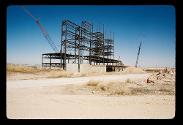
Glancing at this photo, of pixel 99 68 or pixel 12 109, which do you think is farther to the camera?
pixel 99 68

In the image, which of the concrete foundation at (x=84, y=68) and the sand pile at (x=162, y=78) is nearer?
the sand pile at (x=162, y=78)

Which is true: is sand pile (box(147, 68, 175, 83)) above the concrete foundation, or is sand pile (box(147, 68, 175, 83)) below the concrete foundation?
below

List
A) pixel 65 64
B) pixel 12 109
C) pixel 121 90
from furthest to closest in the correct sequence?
pixel 65 64, pixel 121 90, pixel 12 109

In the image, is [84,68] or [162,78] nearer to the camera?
[162,78]

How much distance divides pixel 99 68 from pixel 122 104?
80.1 feet

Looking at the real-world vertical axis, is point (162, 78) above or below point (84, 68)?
below

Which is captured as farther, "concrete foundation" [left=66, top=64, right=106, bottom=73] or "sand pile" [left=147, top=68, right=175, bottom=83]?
"concrete foundation" [left=66, top=64, right=106, bottom=73]

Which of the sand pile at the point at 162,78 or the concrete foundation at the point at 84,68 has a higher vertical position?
the concrete foundation at the point at 84,68
